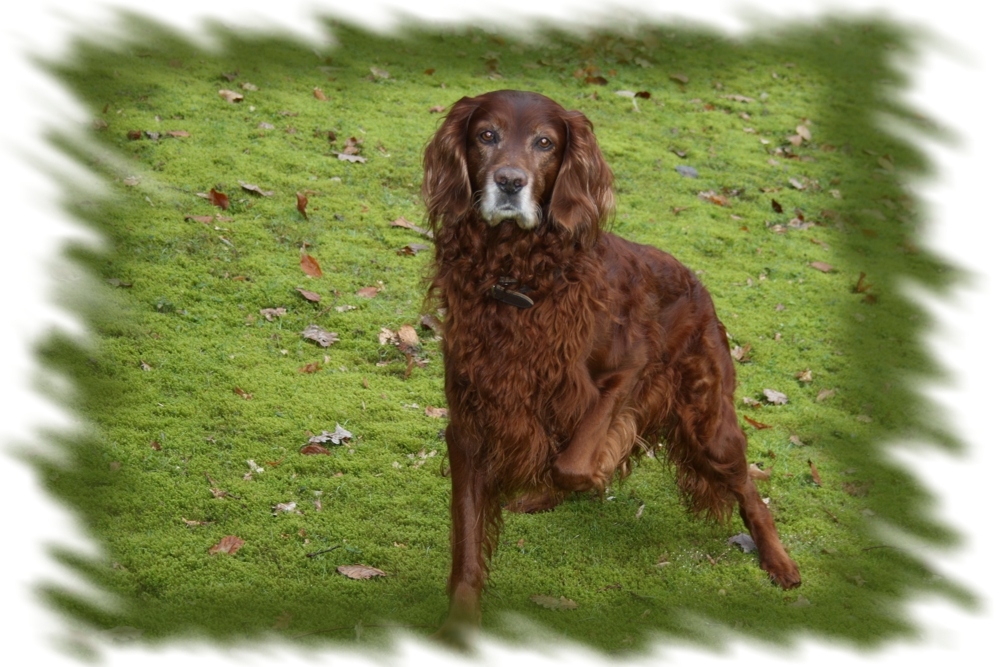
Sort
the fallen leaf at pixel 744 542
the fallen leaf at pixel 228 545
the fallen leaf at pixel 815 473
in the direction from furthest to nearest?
the fallen leaf at pixel 815 473 → the fallen leaf at pixel 744 542 → the fallen leaf at pixel 228 545

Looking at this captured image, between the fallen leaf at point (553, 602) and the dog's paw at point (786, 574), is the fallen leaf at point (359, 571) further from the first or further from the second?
the dog's paw at point (786, 574)

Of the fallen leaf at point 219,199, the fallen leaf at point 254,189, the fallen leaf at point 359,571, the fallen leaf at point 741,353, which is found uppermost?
the fallen leaf at point 254,189

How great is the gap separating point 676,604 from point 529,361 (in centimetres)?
123

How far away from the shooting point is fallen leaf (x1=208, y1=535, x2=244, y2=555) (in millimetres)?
4027

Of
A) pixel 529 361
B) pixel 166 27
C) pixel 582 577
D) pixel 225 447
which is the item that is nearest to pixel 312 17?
pixel 166 27

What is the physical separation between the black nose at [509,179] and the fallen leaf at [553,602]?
1645mm

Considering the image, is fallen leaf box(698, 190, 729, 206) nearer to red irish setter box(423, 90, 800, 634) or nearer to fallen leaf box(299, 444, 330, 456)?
red irish setter box(423, 90, 800, 634)

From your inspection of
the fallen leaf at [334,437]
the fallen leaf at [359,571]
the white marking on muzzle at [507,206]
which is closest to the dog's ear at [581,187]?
the white marking on muzzle at [507,206]

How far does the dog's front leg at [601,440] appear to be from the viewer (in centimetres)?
392

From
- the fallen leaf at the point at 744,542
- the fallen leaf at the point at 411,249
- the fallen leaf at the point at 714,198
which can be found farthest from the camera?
the fallen leaf at the point at 714,198

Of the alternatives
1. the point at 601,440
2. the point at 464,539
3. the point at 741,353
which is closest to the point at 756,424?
the point at 741,353

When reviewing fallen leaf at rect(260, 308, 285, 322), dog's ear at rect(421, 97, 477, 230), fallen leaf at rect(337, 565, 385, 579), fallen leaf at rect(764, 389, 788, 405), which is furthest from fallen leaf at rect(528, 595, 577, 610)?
fallen leaf at rect(260, 308, 285, 322)

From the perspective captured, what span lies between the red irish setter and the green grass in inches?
21.3

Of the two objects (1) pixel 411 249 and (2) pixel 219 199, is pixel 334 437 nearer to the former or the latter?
(1) pixel 411 249
